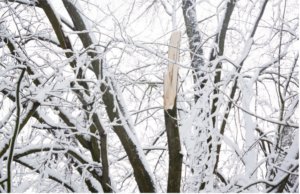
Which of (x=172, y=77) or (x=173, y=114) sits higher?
(x=172, y=77)

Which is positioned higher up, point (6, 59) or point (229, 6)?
point (229, 6)

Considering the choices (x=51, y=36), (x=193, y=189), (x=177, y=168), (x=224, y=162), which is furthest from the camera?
(x=51, y=36)

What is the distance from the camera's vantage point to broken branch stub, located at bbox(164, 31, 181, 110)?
119 inches

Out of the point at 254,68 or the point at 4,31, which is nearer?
the point at 254,68

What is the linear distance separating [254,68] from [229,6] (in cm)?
76

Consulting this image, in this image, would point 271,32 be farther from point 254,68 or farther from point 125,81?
point 125,81

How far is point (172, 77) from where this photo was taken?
3.10m

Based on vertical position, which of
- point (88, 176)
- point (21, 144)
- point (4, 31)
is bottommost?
point (88, 176)

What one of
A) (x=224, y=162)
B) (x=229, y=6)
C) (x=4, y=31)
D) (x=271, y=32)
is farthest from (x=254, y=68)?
(x=4, y=31)

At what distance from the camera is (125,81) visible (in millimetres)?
4559

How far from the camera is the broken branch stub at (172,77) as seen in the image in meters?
3.01

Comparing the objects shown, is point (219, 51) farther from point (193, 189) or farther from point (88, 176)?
point (88, 176)

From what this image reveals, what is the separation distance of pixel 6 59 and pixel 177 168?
9.13 feet

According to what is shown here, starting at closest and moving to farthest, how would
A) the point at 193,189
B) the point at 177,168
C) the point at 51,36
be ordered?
the point at 177,168 → the point at 193,189 → the point at 51,36
